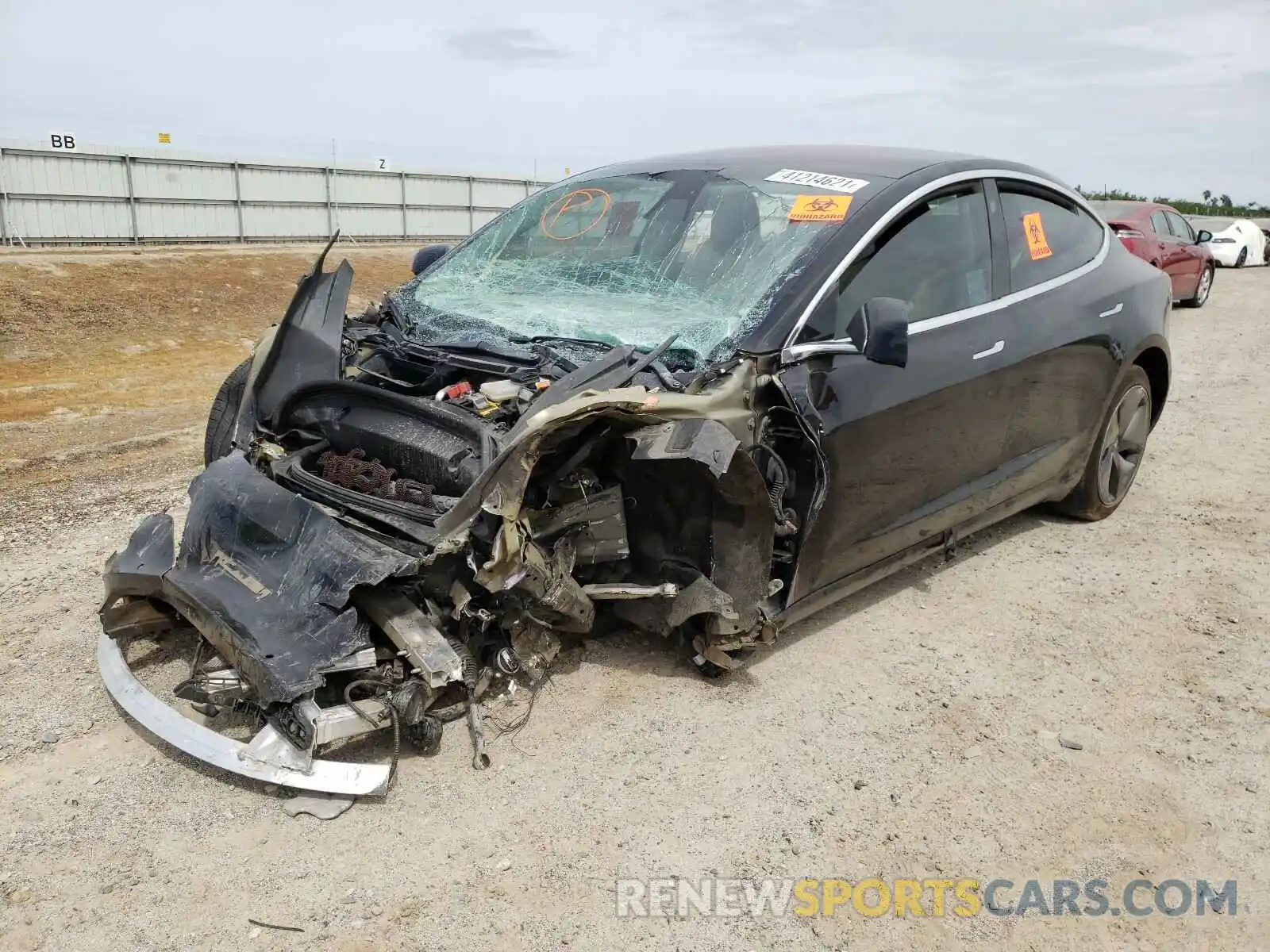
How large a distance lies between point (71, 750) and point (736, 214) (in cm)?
303

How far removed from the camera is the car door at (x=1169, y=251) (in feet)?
45.1

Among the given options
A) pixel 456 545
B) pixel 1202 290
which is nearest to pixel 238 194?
pixel 1202 290

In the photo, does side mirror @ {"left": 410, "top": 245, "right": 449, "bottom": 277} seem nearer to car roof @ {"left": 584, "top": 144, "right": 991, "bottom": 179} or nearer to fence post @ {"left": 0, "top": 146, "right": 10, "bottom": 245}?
car roof @ {"left": 584, "top": 144, "right": 991, "bottom": 179}

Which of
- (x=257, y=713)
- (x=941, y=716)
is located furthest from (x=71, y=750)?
(x=941, y=716)

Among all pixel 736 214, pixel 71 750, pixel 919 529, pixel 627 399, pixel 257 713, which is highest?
pixel 736 214

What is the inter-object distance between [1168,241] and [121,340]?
1398cm

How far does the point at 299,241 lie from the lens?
2078 cm

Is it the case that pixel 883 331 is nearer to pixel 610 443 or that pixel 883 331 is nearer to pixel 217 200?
pixel 610 443

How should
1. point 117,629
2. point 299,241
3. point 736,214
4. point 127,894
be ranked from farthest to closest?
point 299,241
point 736,214
point 117,629
point 127,894

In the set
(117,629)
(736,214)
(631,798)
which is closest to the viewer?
(631,798)

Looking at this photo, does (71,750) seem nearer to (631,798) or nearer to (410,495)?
(410,495)

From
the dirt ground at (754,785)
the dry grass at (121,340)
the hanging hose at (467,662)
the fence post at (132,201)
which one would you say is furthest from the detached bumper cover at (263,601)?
the fence post at (132,201)

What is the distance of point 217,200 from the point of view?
63.1ft

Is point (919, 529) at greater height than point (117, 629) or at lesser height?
greater
